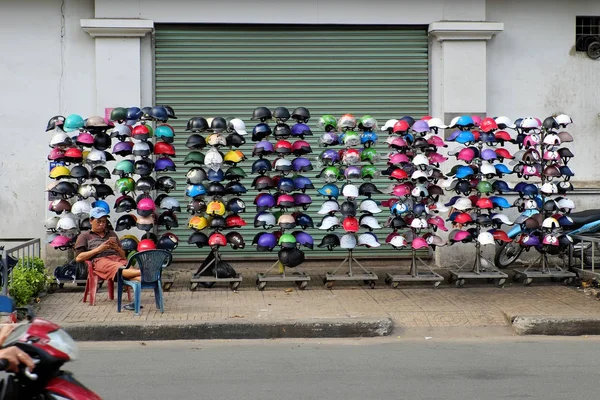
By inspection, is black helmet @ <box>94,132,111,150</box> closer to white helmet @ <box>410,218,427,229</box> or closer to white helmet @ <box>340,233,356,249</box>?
white helmet @ <box>340,233,356,249</box>

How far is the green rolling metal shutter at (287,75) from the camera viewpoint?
13477 mm

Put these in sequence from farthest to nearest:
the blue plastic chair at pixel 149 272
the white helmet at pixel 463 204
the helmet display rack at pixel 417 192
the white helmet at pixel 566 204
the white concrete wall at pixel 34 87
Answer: the white concrete wall at pixel 34 87 → the white helmet at pixel 566 204 → the white helmet at pixel 463 204 → the helmet display rack at pixel 417 192 → the blue plastic chair at pixel 149 272

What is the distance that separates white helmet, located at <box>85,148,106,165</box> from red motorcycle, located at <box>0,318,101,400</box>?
24.6 feet

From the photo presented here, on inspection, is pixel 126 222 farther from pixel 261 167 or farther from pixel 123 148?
pixel 261 167

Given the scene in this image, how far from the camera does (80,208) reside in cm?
1129

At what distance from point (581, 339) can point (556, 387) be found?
8.33 ft

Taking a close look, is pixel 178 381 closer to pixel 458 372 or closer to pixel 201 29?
pixel 458 372

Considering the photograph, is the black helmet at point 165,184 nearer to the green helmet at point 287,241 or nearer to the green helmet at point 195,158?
the green helmet at point 195,158

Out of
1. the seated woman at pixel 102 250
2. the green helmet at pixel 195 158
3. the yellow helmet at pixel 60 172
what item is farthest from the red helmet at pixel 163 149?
the yellow helmet at pixel 60 172

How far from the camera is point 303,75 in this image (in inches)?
539

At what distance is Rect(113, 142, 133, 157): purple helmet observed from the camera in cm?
1122

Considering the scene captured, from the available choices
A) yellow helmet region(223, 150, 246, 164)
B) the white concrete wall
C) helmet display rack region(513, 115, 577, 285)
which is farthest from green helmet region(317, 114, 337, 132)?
the white concrete wall

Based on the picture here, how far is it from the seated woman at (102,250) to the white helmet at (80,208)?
0.44 m

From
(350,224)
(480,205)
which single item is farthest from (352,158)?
(480,205)
